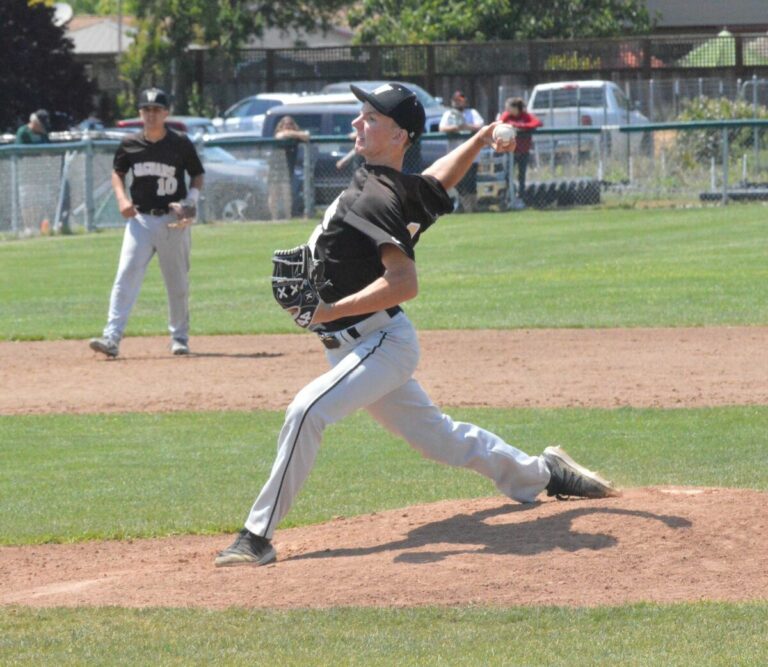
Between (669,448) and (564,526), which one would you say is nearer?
(564,526)

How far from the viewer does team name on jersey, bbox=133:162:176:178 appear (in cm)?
1216

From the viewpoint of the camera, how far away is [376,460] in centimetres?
868

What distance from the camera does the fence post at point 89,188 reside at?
24.5m

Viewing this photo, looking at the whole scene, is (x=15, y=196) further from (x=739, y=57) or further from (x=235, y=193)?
(x=739, y=57)

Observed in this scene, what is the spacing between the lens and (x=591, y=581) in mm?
5625

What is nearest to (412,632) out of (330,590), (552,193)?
(330,590)

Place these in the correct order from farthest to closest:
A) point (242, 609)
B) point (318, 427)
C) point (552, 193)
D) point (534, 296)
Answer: point (552, 193) → point (534, 296) → point (318, 427) → point (242, 609)

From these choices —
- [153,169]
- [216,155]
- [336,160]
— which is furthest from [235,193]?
[153,169]

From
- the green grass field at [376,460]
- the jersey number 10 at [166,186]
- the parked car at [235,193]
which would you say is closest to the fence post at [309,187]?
the parked car at [235,193]

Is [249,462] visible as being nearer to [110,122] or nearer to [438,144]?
[438,144]

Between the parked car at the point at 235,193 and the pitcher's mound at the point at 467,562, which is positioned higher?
the parked car at the point at 235,193

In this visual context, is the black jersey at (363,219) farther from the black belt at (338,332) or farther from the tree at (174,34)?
the tree at (174,34)

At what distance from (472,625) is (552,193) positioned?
20.8m

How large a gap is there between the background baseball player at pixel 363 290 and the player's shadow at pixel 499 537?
46cm
